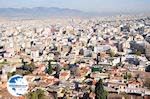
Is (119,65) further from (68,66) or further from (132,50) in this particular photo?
(132,50)

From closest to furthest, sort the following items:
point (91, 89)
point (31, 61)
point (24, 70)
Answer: point (91, 89)
point (24, 70)
point (31, 61)

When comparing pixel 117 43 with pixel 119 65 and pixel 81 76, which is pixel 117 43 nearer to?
pixel 119 65

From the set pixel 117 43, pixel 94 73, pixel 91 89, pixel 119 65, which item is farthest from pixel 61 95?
pixel 117 43

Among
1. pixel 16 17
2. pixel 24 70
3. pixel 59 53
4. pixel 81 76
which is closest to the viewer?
pixel 81 76

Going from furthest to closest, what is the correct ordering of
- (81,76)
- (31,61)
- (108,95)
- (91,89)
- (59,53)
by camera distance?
(59,53), (31,61), (81,76), (91,89), (108,95)

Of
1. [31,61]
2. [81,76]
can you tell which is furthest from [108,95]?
[31,61]

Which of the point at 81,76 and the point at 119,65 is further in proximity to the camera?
the point at 119,65

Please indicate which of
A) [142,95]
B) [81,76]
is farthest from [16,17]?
[142,95]

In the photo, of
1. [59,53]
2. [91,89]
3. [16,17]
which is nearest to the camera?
[91,89]

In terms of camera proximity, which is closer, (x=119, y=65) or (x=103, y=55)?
(x=119, y=65)
